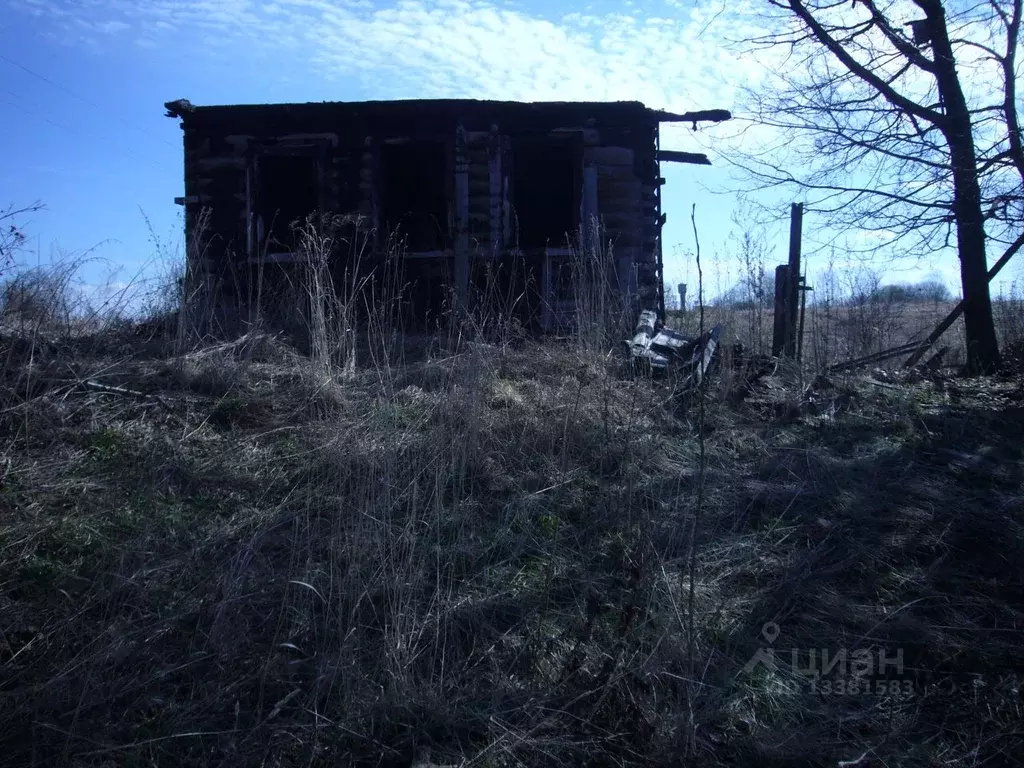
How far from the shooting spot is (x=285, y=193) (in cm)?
1092

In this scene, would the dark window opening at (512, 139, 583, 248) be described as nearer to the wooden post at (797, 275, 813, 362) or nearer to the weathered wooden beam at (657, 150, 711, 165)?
the weathered wooden beam at (657, 150, 711, 165)

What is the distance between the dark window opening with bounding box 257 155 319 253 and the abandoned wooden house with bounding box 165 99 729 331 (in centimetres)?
5

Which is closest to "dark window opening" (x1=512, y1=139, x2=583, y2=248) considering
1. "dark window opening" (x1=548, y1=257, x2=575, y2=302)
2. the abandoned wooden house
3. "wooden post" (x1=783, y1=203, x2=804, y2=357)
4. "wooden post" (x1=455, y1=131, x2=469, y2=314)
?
the abandoned wooden house

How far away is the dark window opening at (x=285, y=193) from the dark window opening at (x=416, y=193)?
0.98m

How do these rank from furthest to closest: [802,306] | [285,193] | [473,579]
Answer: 1. [285,193]
2. [802,306]
3. [473,579]

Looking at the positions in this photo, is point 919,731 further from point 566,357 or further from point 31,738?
point 566,357

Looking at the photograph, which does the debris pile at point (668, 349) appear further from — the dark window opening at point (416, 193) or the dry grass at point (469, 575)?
the dark window opening at point (416, 193)

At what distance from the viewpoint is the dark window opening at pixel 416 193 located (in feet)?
33.4

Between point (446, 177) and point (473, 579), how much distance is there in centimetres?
735

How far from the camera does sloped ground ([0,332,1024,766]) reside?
2.90 metres

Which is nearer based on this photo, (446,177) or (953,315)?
(953,315)

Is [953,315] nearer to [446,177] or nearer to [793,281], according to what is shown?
[793,281]

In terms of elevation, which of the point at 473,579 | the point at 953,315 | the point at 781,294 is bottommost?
the point at 473,579

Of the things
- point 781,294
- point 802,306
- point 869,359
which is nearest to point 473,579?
point 869,359
